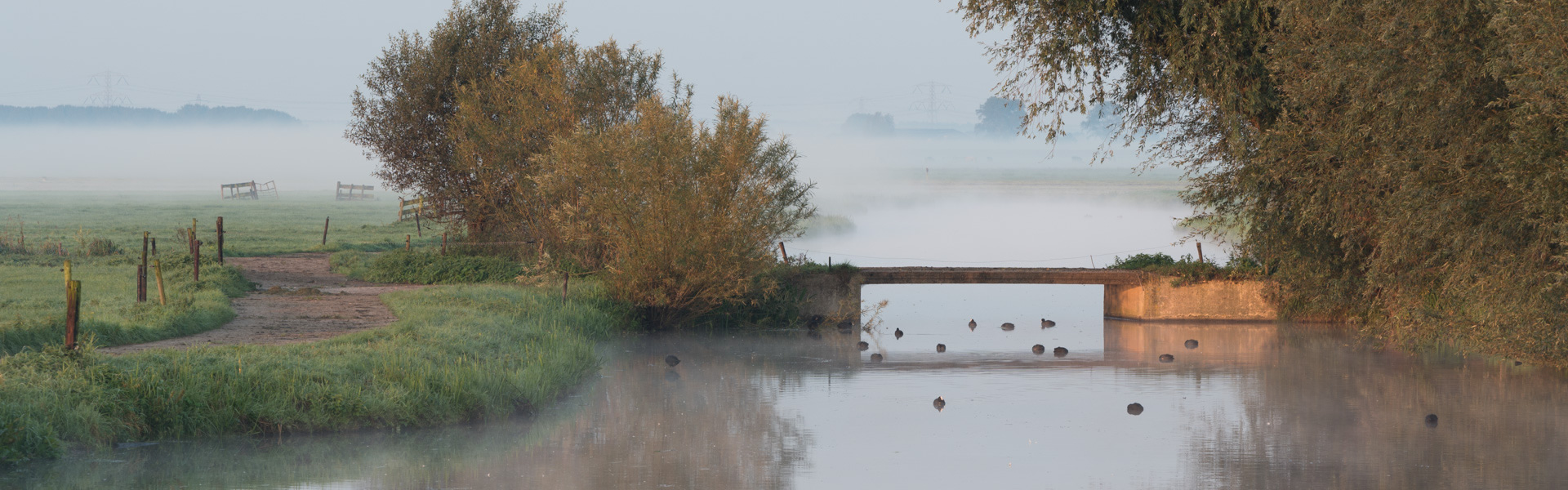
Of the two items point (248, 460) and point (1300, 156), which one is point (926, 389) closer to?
point (1300, 156)

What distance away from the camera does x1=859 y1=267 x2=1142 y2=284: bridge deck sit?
1097 inches

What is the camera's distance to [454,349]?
16359 millimetres

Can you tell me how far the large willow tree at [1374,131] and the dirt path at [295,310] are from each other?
11.9 meters

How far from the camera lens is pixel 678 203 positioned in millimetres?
21438

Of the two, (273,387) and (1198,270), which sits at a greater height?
(1198,270)

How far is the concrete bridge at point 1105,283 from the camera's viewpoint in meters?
27.4

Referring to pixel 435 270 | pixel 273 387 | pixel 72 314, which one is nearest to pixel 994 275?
pixel 435 270

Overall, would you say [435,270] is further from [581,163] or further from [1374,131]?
[1374,131]

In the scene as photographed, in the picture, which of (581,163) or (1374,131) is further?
(581,163)

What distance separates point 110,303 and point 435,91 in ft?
39.5

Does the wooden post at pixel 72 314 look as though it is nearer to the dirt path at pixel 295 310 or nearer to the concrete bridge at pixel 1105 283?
the dirt path at pixel 295 310

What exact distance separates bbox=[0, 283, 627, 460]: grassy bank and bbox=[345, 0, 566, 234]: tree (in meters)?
14.0

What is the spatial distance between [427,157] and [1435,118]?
22.7 metres

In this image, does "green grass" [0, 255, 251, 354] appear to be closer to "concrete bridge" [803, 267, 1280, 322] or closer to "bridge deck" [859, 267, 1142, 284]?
"concrete bridge" [803, 267, 1280, 322]
